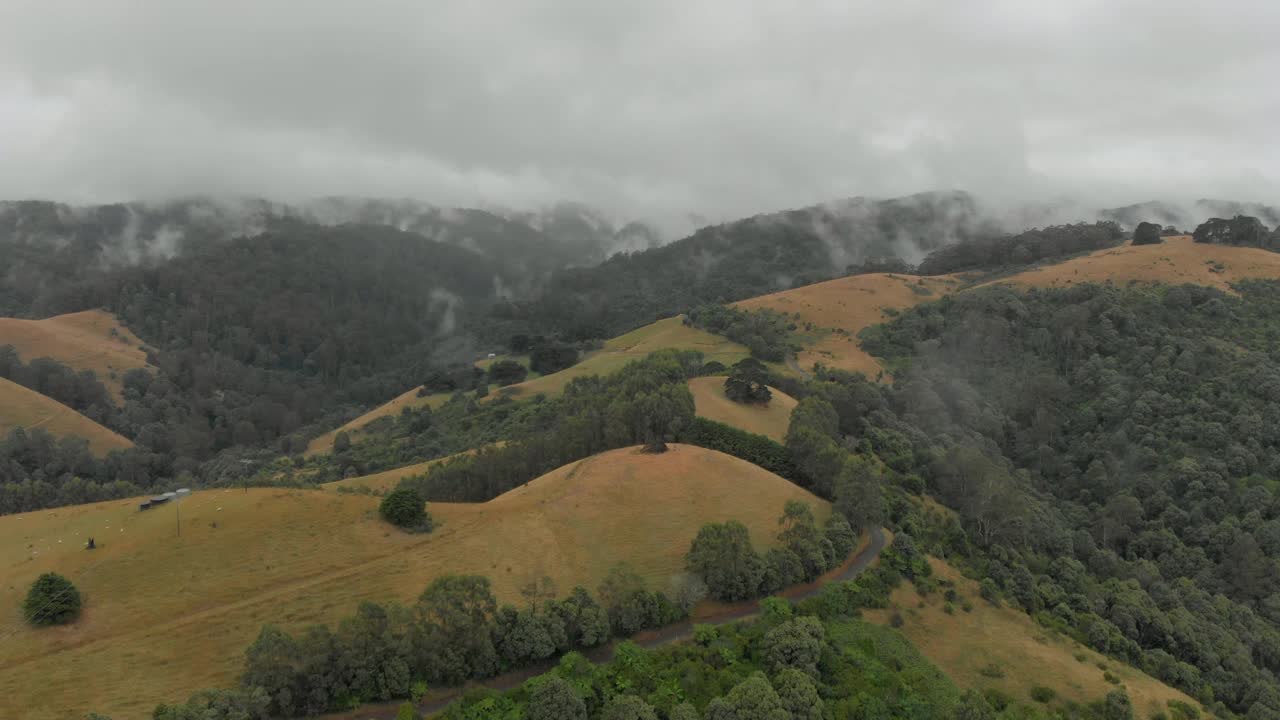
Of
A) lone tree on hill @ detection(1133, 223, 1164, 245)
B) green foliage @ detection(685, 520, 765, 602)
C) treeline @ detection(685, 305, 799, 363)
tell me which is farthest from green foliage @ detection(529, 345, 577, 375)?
lone tree on hill @ detection(1133, 223, 1164, 245)

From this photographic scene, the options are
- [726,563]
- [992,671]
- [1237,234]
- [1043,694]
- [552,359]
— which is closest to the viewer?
[1043,694]

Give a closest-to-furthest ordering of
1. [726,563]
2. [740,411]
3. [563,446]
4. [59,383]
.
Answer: [726,563]
[563,446]
[740,411]
[59,383]

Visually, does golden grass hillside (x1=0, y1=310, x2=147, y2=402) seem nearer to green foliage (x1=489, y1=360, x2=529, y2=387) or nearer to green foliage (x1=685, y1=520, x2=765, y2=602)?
green foliage (x1=489, y1=360, x2=529, y2=387)

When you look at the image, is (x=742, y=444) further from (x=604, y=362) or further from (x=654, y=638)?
(x=604, y=362)

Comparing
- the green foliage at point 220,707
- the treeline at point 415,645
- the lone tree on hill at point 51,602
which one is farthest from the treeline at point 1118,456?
the lone tree on hill at point 51,602

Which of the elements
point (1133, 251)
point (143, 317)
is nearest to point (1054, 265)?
point (1133, 251)

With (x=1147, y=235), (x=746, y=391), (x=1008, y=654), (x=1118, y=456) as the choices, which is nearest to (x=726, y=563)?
(x=1008, y=654)
